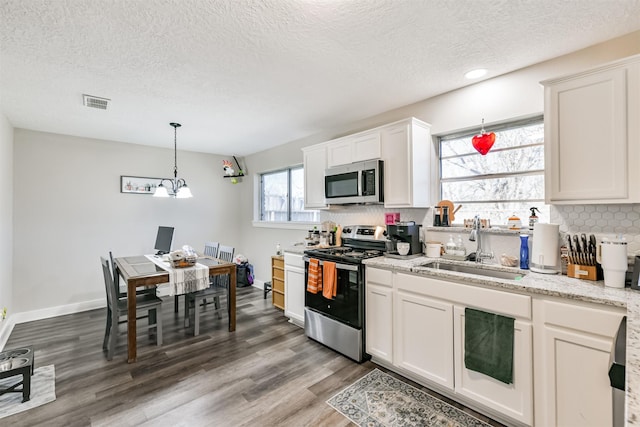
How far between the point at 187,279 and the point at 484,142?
315 centimetres

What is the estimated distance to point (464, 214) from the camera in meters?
2.81

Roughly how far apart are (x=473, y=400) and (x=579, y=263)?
117cm

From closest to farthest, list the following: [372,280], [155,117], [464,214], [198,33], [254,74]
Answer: [198,33] < [254,74] < [372,280] < [464,214] < [155,117]

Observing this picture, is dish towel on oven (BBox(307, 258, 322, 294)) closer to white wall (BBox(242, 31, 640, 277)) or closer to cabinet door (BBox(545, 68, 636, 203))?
white wall (BBox(242, 31, 640, 277))

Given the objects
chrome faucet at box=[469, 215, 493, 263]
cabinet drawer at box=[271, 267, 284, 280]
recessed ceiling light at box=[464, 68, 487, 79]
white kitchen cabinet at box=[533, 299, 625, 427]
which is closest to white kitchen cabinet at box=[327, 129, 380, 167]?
recessed ceiling light at box=[464, 68, 487, 79]

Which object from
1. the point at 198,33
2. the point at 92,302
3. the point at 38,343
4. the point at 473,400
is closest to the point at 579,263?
the point at 473,400

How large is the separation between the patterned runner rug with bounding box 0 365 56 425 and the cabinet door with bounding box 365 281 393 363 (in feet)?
8.24

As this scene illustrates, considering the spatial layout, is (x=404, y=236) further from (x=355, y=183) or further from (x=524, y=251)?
(x=524, y=251)

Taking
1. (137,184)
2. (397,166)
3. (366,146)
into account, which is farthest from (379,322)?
(137,184)

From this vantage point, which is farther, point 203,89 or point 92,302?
point 92,302

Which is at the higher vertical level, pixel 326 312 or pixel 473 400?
pixel 326 312

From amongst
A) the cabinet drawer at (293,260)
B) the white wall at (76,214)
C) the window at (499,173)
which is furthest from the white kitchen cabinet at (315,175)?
the white wall at (76,214)

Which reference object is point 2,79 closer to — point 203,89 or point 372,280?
point 203,89

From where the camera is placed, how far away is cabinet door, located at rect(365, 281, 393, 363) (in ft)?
8.13
